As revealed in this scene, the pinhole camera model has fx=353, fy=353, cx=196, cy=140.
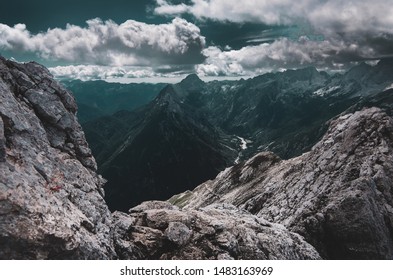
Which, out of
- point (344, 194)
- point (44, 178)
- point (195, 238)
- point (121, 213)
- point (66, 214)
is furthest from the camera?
point (344, 194)

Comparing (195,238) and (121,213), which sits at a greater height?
(121,213)

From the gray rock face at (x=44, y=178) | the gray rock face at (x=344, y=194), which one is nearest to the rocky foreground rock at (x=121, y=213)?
the gray rock face at (x=44, y=178)

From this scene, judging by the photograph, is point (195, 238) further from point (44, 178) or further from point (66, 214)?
point (44, 178)

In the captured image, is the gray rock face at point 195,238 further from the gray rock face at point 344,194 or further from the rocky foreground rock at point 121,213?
the gray rock face at point 344,194

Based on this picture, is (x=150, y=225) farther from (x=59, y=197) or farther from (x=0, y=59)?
(x=0, y=59)

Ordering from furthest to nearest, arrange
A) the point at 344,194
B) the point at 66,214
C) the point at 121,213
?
the point at 344,194
the point at 121,213
the point at 66,214

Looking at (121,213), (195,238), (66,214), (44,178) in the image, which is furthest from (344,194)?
(44,178)

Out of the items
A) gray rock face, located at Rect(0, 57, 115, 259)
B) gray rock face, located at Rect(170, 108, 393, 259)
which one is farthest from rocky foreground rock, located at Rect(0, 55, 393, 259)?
gray rock face, located at Rect(170, 108, 393, 259)
